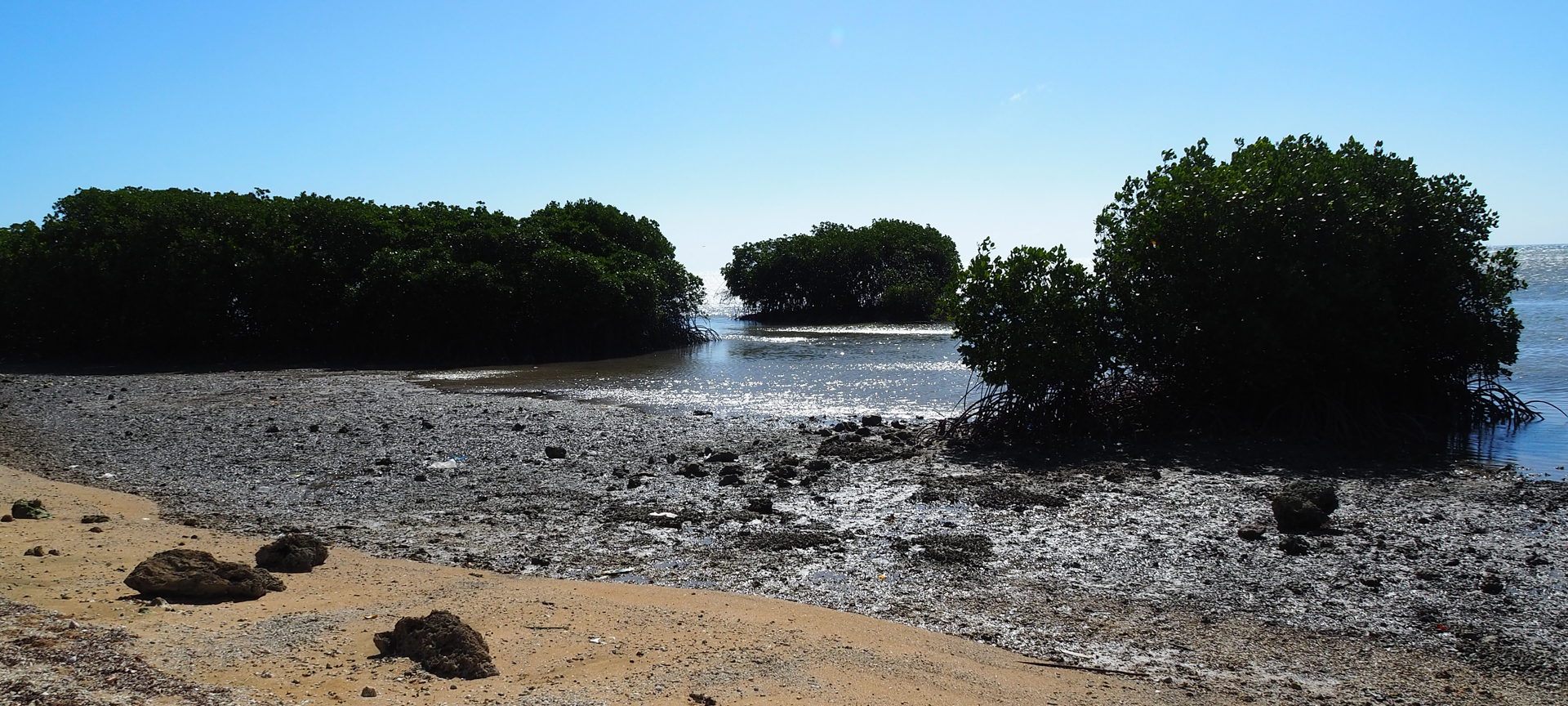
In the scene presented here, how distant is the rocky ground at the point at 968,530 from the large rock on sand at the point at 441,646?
7.86 ft

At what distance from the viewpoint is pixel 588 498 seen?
10.4m

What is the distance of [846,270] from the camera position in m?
55.7

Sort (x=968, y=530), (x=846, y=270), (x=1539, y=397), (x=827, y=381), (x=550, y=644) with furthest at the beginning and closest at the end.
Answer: (x=846, y=270) → (x=827, y=381) → (x=1539, y=397) → (x=968, y=530) → (x=550, y=644)

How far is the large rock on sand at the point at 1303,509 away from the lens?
8.74m

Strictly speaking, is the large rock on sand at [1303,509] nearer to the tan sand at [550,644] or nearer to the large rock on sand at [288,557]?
the tan sand at [550,644]

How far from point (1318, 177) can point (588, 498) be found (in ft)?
33.9

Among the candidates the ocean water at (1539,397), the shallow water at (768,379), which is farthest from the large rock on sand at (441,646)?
the shallow water at (768,379)

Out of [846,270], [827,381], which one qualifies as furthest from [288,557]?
[846,270]

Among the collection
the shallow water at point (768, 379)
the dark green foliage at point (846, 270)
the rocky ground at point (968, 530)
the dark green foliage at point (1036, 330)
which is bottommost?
the rocky ground at point (968, 530)

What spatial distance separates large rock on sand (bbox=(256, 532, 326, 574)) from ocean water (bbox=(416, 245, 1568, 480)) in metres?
10.2

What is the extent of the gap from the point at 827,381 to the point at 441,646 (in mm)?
18598

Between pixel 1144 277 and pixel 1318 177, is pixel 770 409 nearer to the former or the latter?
pixel 1144 277

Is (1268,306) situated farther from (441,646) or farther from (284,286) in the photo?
(284,286)

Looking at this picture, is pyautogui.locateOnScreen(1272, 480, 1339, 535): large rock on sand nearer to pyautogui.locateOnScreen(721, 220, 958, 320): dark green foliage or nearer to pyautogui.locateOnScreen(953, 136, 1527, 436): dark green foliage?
pyautogui.locateOnScreen(953, 136, 1527, 436): dark green foliage
